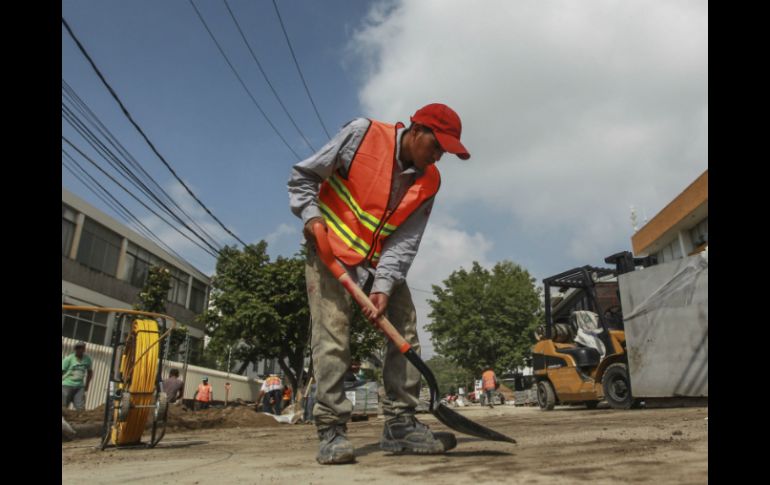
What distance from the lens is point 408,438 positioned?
2.43 m

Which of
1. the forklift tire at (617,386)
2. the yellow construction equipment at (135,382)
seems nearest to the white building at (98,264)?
the yellow construction equipment at (135,382)

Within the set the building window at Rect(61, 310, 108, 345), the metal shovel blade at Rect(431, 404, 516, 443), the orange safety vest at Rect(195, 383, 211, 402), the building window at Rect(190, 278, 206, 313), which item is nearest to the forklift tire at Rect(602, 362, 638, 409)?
the metal shovel blade at Rect(431, 404, 516, 443)

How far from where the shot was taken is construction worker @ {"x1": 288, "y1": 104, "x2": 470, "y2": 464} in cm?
253

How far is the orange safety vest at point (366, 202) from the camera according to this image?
8.64 ft

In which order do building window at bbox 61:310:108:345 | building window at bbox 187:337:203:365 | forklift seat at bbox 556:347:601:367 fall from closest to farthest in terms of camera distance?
1. forklift seat at bbox 556:347:601:367
2. building window at bbox 61:310:108:345
3. building window at bbox 187:337:203:365

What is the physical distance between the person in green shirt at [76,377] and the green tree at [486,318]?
3101 centimetres

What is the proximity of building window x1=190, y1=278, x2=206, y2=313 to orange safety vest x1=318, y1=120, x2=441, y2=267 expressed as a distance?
34810 mm

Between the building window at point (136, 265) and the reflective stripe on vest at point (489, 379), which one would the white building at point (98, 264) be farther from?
the reflective stripe on vest at point (489, 379)

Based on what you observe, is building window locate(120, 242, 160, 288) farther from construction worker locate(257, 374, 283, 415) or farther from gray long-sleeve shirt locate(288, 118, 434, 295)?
gray long-sleeve shirt locate(288, 118, 434, 295)

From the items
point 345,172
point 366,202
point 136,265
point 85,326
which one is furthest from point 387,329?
point 136,265
